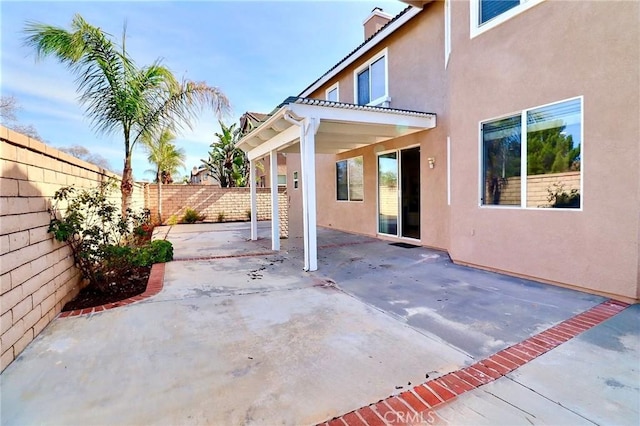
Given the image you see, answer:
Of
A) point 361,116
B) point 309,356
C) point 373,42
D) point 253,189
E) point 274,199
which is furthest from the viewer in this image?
point 253,189

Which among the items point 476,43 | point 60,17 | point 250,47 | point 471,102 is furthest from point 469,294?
point 250,47

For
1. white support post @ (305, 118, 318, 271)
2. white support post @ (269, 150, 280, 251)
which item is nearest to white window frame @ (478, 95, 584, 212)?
white support post @ (305, 118, 318, 271)

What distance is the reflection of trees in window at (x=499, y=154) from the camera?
573 cm

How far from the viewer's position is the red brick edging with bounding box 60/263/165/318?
427cm

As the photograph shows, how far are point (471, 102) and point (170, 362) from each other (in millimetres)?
6797

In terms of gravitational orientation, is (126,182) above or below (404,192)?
above

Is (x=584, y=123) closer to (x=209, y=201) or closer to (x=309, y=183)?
(x=309, y=183)

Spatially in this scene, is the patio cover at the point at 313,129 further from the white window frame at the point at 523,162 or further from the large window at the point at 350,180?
the white window frame at the point at 523,162

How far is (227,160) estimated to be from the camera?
22484 millimetres

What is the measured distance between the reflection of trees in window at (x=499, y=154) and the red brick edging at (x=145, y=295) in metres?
6.38

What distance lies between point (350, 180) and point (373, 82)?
366 cm

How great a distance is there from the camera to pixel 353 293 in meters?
5.06

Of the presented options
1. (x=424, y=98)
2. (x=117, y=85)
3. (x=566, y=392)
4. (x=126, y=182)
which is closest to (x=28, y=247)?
(x=126, y=182)

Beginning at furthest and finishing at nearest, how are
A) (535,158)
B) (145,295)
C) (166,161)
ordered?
(166,161) < (535,158) < (145,295)
